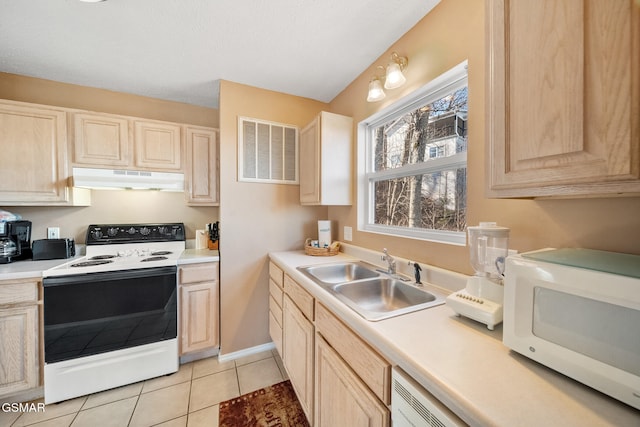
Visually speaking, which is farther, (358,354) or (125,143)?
(125,143)

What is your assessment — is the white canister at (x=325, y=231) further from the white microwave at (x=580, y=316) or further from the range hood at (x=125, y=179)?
the white microwave at (x=580, y=316)

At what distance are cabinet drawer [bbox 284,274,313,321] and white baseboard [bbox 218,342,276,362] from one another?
0.89 m

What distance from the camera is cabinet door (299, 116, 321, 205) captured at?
75.9 inches

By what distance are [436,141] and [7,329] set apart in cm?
299

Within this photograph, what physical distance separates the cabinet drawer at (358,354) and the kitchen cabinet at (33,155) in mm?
2357

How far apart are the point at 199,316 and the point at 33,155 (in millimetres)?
1802

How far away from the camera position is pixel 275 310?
197 centimetres

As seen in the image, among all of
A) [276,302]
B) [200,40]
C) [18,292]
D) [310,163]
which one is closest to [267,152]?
[310,163]

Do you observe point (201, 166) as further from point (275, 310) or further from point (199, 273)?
point (275, 310)

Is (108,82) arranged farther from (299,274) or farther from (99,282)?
(299,274)

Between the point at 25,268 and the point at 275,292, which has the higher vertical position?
the point at 25,268

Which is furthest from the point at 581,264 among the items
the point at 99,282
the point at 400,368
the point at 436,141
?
the point at 99,282

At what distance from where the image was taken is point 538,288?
2.06ft

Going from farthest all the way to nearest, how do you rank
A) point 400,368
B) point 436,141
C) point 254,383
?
point 254,383
point 436,141
point 400,368
